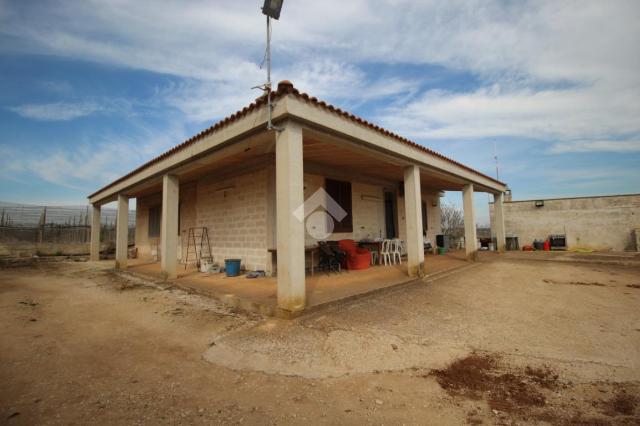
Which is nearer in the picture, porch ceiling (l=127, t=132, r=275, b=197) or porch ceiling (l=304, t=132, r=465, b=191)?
porch ceiling (l=127, t=132, r=275, b=197)

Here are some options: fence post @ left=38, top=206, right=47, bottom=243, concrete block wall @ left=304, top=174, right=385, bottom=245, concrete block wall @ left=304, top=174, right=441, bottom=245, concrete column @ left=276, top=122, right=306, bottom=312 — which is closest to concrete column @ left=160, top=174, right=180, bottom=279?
concrete block wall @ left=304, top=174, right=441, bottom=245

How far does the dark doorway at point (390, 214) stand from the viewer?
10.4m

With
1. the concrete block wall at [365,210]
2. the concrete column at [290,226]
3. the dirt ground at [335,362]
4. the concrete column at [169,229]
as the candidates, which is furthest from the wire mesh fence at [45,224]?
the concrete column at [290,226]

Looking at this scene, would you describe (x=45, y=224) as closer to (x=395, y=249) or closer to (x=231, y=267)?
(x=231, y=267)

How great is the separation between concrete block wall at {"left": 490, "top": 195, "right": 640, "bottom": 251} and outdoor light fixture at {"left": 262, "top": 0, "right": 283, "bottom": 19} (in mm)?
13942

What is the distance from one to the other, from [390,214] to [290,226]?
7.30 m

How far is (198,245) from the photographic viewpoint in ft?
30.7

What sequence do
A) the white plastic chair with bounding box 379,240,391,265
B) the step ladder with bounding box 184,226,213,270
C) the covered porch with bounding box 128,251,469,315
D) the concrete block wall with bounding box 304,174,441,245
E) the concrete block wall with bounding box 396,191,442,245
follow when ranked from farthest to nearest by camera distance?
the concrete block wall with bounding box 396,191,442,245, the step ladder with bounding box 184,226,213,270, the white plastic chair with bounding box 379,240,391,265, the concrete block wall with bounding box 304,174,441,245, the covered porch with bounding box 128,251,469,315

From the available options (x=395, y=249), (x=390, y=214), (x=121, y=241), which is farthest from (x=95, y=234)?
(x=395, y=249)

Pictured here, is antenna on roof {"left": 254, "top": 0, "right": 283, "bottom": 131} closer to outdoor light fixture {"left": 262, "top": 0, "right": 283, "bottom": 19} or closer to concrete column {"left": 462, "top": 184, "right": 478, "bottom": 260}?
outdoor light fixture {"left": 262, "top": 0, "right": 283, "bottom": 19}

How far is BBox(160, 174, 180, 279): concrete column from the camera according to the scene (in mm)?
6820

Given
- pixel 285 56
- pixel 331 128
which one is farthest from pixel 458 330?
pixel 285 56

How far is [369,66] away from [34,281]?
1105cm

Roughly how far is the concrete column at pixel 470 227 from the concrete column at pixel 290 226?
737 cm
